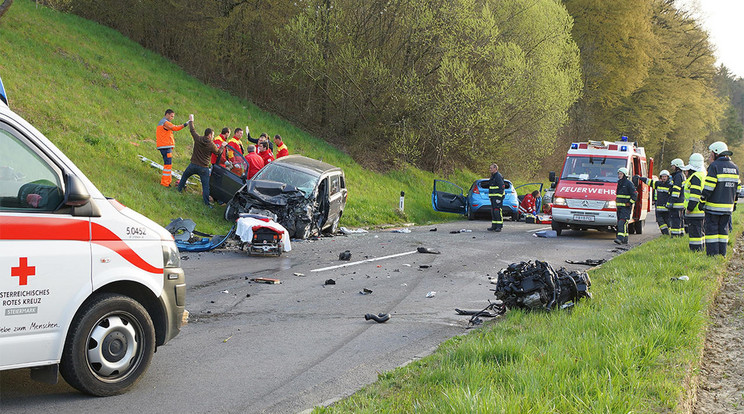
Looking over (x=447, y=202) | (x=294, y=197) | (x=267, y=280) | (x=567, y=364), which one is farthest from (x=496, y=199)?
(x=567, y=364)

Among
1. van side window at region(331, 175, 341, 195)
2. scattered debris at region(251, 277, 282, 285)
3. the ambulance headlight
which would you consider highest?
van side window at region(331, 175, 341, 195)

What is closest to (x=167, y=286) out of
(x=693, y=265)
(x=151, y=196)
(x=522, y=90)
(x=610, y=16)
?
(x=693, y=265)

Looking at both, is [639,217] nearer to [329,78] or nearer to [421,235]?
[421,235]

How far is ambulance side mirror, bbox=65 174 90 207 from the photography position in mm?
4215

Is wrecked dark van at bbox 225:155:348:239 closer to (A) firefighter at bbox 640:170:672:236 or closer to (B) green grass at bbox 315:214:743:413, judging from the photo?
(B) green grass at bbox 315:214:743:413

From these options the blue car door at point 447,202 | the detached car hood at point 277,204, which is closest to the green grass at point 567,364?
the detached car hood at point 277,204

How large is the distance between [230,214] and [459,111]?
1613 centimetres

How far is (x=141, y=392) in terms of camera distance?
475 centimetres

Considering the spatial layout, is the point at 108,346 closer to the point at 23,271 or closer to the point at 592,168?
the point at 23,271

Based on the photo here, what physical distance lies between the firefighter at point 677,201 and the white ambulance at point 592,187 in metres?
1.48

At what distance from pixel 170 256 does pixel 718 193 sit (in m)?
10.3

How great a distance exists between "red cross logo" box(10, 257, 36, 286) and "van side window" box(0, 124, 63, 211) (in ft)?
1.17

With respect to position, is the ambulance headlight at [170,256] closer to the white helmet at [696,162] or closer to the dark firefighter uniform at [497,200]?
the white helmet at [696,162]

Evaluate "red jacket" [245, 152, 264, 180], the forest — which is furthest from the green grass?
the forest
